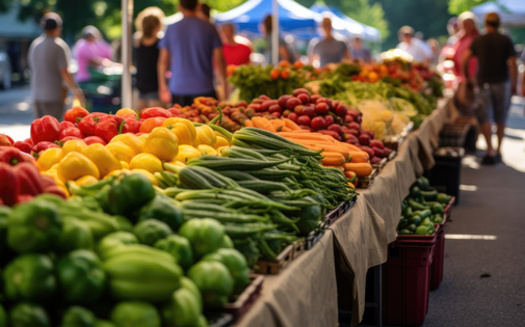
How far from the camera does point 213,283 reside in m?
2.21

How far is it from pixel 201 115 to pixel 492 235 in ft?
12.7

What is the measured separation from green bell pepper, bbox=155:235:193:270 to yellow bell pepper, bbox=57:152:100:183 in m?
0.84

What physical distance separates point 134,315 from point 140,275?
0.11 metres

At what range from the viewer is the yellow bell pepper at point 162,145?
130 inches

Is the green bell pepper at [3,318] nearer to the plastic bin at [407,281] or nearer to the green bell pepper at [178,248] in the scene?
the green bell pepper at [178,248]

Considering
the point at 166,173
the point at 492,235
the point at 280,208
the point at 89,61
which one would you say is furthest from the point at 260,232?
the point at 89,61

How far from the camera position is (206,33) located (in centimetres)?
862

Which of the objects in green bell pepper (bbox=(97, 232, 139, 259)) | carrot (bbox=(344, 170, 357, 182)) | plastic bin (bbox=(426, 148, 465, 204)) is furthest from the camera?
plastic bin (bbox=(426, 148, 465, 204))

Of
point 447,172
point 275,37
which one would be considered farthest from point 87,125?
point 275,37

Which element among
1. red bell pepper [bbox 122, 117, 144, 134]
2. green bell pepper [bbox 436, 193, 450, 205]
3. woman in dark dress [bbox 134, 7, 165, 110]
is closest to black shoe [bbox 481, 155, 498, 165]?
woman in dark dress [bbox 134, 7, 165, 110]

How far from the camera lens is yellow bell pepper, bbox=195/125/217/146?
12.3 feet

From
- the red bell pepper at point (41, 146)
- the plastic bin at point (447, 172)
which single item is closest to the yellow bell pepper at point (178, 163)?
the red bell pepper at point (41, 146)

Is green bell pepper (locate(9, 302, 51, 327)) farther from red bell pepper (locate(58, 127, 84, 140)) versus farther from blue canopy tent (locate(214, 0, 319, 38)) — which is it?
blue canopy tent (locate(214, 0, 319, 38))

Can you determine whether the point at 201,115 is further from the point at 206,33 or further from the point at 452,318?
the point at 206,33
